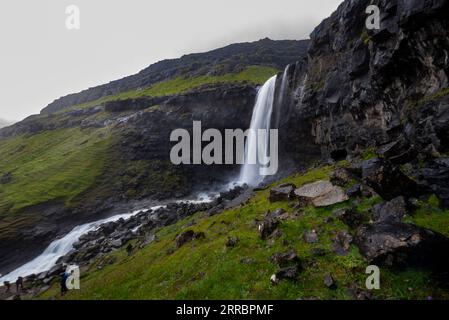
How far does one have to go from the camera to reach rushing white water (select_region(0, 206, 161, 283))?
1860 inches

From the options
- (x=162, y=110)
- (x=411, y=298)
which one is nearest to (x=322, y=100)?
(x=411, y=298)

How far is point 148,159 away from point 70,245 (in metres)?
42.0

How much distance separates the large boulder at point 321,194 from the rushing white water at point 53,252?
41.4 metres

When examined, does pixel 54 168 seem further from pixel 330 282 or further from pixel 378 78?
pixel 330 282

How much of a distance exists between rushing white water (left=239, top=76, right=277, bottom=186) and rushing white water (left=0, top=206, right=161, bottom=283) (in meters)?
30.8

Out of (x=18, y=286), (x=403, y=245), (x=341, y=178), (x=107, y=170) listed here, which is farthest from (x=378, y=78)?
(x=107, y=170)

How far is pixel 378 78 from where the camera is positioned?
39344 mm

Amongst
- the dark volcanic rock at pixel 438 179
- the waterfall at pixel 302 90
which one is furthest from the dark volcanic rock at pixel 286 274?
the waterfall at pixel 302 90

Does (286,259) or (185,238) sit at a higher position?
(286,259)

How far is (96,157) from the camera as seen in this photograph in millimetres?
95500

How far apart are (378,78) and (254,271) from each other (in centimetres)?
3374

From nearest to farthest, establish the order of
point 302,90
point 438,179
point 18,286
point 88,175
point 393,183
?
point 438,179 → point 393,183 → point 18,286 → point 302,90 → point 88,175

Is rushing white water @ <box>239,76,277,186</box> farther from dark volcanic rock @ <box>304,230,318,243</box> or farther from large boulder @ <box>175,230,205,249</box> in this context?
dark volcanic rock @ <box>304,230,318,243</box>

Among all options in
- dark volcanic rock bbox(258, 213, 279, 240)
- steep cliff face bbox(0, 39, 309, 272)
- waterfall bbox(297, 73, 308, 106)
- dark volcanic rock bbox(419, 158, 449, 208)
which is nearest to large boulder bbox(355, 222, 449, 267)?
dark volcanic rock bbox(419, 158, 449, 208)
